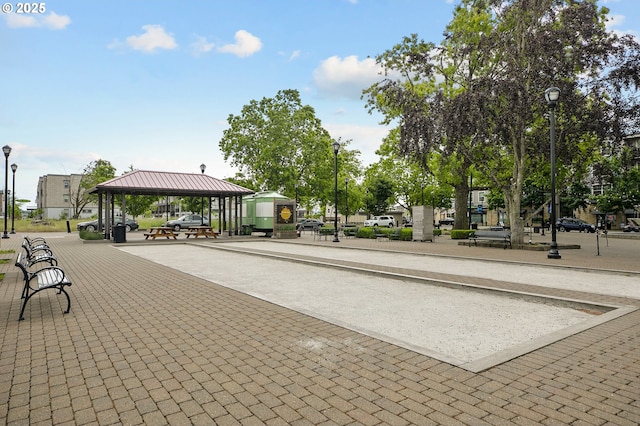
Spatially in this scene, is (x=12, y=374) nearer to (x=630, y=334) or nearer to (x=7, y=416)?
(x=7, y=416)

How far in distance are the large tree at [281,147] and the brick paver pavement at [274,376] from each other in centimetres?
3264

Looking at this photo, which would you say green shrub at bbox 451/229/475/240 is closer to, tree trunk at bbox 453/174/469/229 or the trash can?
tree trunk at bbox 453/174/469/229

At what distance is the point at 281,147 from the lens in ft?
124

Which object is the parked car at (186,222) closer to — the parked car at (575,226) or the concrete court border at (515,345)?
the concrete court border at (515,345)

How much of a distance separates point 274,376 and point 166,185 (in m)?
24.3

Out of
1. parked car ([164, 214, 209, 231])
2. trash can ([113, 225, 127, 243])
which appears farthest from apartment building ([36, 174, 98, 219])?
trash can ([113, 225, 127, 243])

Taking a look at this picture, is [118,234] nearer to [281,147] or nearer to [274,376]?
[281,147]

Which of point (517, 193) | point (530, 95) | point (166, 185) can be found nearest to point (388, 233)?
point (517, 193)

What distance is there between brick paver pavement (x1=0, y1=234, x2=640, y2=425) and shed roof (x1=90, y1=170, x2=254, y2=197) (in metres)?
19.9

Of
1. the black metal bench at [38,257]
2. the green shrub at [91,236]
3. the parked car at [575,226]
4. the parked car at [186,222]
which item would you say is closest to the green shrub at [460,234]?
the green shrub at [91,236]

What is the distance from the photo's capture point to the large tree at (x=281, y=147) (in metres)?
38.5

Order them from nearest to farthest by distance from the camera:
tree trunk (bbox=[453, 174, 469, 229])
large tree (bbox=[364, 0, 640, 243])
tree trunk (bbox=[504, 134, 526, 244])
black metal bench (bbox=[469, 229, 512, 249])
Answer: large tree (bbox=[364, 0, 640, 243]) → tree trunk (bbox=[504, 134, 526, 244]) → black metal bench (bbox=[469, 229, 512, 249]) → tree trunk (bbox=[453, 174, 469, 229])

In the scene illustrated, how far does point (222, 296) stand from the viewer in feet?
26.2

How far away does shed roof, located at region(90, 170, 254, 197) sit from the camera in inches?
979
